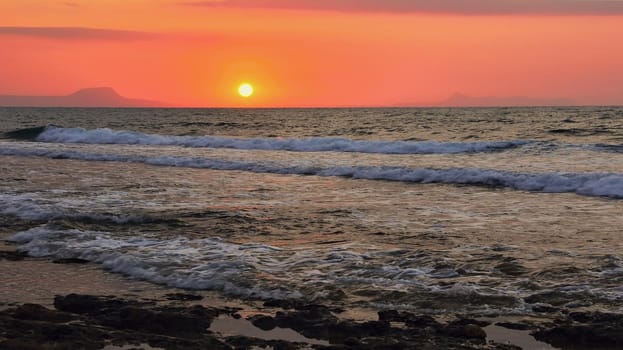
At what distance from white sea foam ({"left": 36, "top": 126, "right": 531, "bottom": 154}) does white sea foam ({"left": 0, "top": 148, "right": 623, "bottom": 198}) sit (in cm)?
896

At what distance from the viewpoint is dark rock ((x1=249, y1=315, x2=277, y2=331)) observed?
263 inches

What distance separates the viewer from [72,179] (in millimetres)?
20172

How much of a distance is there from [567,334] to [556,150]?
955 inches

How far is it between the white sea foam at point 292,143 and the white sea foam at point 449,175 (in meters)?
8.96

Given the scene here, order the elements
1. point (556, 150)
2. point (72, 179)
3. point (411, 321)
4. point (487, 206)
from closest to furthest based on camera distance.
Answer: point (411, 321) → point (487, 206) → point (72, 179) → point (556, 150)

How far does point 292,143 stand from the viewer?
3788 centimetres

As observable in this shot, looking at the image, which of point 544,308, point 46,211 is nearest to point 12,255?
point 46,211

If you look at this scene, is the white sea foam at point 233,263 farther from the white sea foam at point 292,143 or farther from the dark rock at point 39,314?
the white sea foam at point 292,143

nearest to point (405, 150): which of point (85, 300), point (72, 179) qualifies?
point (72, 179)

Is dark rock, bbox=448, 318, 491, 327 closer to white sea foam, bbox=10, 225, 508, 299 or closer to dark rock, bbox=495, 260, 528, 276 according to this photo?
white sea foam, bbox=10, 225, 508, 299

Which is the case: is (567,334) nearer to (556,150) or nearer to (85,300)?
(85,300)

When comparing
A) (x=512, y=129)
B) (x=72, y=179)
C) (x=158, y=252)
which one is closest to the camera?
(x=158, y=252)

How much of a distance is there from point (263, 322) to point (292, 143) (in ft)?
102

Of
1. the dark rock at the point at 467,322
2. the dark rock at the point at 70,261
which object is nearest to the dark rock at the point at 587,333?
the dark rock at the point at 467,322
